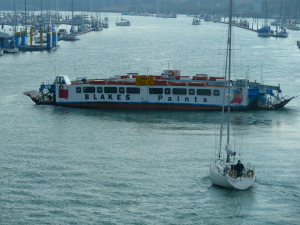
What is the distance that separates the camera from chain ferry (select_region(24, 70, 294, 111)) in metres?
53.7

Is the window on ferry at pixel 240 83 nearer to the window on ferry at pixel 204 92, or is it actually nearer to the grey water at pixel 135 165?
the window on ferry at pixel 204 92

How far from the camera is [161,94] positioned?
54.4m

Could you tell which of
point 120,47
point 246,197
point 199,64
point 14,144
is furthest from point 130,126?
point 120,47

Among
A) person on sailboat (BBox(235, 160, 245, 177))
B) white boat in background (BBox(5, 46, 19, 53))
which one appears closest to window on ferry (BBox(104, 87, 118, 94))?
person on sailboat (BBox(235, 160, 245, 177))

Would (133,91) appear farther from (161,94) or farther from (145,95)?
(161,94)

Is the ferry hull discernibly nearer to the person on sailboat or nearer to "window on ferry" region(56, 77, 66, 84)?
"window on ferry" region(56, 77, 66, 84)

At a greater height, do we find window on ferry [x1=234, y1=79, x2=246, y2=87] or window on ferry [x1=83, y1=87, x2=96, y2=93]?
window on ferry [x1=234, y1=79, x2=246, y2=87]

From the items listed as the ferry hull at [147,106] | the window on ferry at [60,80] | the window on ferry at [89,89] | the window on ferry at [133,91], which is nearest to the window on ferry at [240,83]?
the ferry hull at [147,106]

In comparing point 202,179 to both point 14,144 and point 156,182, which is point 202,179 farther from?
point 14,144

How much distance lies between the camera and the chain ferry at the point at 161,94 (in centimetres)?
5368

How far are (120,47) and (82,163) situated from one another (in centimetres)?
8866

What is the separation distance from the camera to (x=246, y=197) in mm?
32531

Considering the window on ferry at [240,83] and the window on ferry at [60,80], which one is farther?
the window on ferry at [60,80]

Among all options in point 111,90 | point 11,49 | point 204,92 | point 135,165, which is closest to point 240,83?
point 204,92
